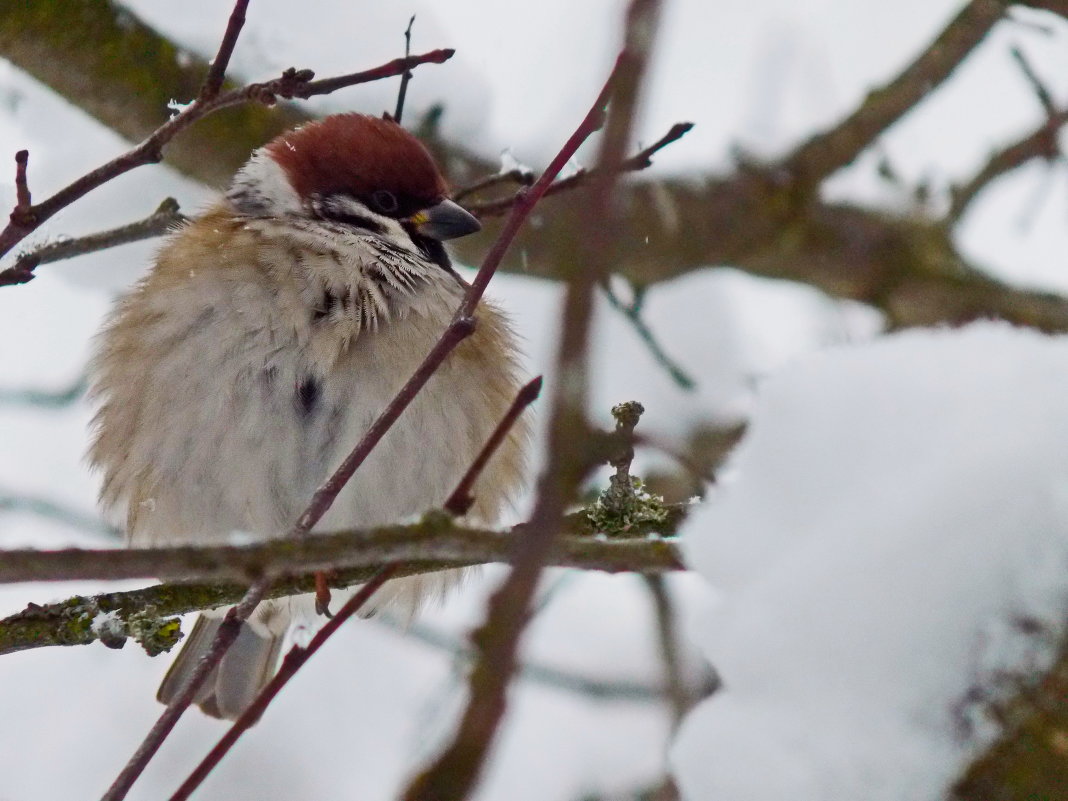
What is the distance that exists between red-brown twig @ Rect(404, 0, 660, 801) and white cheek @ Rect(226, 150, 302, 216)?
2.54 metres

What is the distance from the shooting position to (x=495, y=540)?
75.2 inches

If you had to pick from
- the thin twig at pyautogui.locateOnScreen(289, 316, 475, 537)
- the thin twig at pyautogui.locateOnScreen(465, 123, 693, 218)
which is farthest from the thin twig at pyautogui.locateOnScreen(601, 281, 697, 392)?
the thin twig at pyautogui.locateOnScreen(289, 316, 475, 537)

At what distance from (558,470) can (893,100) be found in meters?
4.06

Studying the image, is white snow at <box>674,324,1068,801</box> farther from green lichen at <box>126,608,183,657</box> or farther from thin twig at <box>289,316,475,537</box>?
green lichen at <box>126,608,183,657</box>

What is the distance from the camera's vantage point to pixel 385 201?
375 cm

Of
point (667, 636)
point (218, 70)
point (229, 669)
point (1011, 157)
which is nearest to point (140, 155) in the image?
point (218, 70)

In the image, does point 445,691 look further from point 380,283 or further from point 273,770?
point 273,770

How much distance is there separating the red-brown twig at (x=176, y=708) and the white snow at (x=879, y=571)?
769 millimetres

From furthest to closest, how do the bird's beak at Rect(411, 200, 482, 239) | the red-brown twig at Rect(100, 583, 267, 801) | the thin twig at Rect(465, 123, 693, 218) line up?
the bird's beak at Rect(411, 200, 482, 239) < the thin twig at Rect(465, 123, 693, 218) < the red-brown twig at Rect(100, 583, 267, 801)

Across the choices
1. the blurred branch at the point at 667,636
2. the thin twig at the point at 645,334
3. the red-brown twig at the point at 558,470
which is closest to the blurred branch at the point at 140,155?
the red-brown twig at the point at 558,470

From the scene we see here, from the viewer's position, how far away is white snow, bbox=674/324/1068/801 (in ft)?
4.78

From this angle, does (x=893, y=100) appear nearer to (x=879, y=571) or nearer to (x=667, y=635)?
(x=667, y=635)

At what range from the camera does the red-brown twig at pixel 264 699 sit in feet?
5.96

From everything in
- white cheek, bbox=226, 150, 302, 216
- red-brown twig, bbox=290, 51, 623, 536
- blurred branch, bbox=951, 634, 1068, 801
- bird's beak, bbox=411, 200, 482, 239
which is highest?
white cheek, bbox=226, 150, 302, 216
